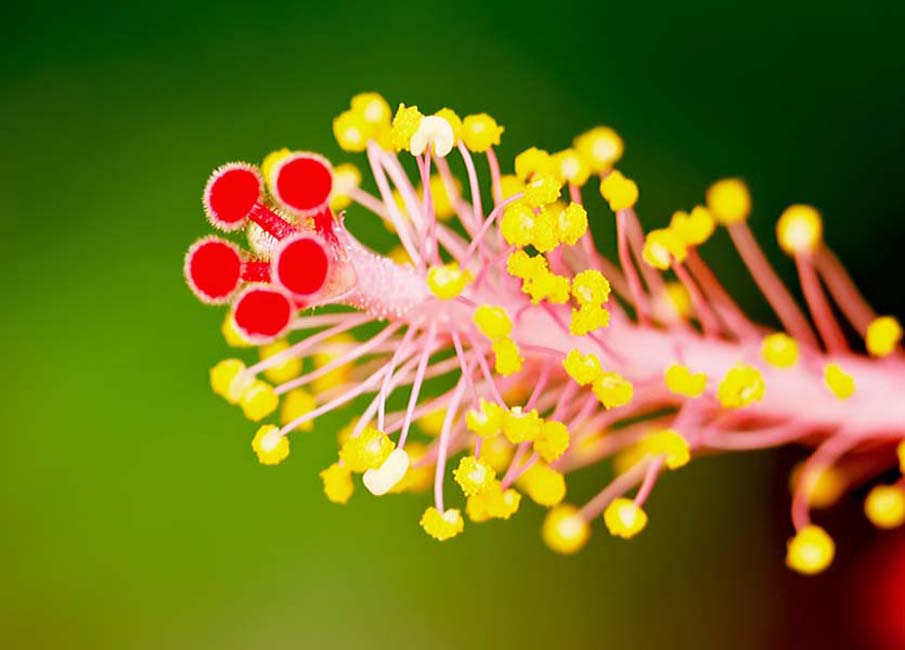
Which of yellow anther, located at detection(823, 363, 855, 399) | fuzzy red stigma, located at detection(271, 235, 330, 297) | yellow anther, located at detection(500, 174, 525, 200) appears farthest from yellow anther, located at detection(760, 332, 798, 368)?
fuzzy red stigma, located at detection(271, 235, 330, 297)

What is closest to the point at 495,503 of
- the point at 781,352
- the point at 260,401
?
the point at 260,401

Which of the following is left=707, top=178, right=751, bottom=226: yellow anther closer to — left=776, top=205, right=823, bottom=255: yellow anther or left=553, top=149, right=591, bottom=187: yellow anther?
left=776, top=205, right=823, bottom=255: yellow anther

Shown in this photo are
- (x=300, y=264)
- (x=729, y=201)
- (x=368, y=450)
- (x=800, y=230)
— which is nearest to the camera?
(x=300, y=264)

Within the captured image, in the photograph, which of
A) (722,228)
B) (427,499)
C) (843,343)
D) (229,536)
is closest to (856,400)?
(843,343)

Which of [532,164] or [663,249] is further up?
[532,164]

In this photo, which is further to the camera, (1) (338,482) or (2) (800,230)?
(2) (800,230)

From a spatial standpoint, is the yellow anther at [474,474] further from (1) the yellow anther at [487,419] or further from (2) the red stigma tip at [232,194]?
(2) the red stigma tip at [232,194]

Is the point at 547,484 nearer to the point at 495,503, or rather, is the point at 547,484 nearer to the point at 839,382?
the point at 495,503
